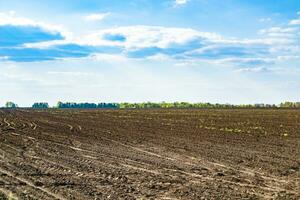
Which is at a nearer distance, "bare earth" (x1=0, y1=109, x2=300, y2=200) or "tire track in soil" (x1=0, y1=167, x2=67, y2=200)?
"tire track in soil" (x1=0, y1=167, x2=67, y2=200)

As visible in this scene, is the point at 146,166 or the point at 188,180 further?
the point at 146,166

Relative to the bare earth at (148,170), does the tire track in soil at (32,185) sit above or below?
below

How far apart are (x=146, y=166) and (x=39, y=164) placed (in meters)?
3.37

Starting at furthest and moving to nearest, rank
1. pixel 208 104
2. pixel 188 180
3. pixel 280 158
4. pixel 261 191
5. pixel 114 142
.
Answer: pixel 208 104, pixel 114 142, pixel 280 158, pixel 188 180, pixel 261 191

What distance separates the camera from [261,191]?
39.1 ft

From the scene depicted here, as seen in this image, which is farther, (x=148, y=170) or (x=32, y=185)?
(x=148, y=170)

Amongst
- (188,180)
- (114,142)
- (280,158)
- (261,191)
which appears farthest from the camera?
(114,142)

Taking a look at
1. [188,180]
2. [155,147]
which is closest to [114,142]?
[155,147]

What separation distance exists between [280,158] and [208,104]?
6586 inches

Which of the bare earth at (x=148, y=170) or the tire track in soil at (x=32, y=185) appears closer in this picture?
the tire track in soil at (x=32, y=185)

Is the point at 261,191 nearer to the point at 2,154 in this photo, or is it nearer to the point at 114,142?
the point at 2,154

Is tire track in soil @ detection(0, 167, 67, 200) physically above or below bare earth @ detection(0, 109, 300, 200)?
below

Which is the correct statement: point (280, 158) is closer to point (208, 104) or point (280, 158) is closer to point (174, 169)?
point (174, 169)

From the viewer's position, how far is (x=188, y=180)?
43.9ft
